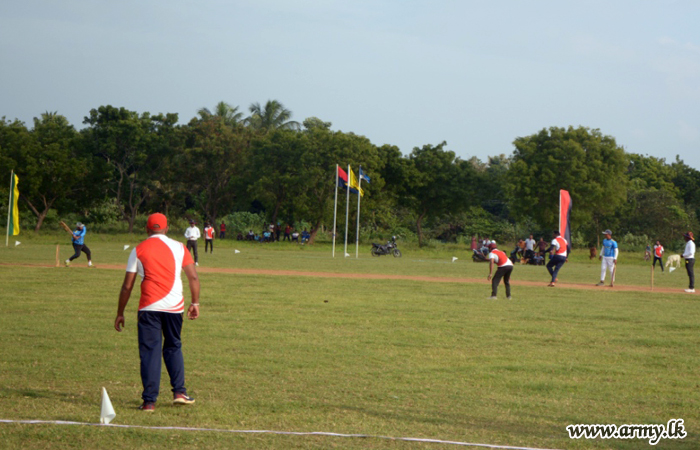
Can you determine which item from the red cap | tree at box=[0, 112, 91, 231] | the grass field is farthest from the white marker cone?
tree at box=[0, 112, 91, 231]

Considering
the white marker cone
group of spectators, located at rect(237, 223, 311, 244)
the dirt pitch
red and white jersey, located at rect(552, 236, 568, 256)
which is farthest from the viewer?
group of spectators, located at rect(237, 223, 311, 244)

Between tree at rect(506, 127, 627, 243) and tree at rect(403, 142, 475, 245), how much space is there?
464 cm

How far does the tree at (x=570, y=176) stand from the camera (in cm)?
5972

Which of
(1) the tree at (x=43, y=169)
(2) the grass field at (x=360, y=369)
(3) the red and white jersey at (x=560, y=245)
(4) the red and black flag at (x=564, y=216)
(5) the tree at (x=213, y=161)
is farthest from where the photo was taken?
(5) the tree at (x=213, y=161)

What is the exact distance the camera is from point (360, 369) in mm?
9180

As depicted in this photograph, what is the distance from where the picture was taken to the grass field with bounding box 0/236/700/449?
6.39 m

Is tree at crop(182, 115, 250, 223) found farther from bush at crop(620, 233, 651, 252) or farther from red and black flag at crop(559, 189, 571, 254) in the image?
red and black flag at crop(559, 189, 571, 254)

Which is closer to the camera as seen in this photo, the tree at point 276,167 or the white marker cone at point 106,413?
the white marker cone at point 106,413

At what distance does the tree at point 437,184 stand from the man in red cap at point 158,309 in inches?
2271

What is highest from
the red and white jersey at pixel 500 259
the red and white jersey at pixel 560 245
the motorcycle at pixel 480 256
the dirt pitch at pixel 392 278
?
the red and white jersey at pixel 560 245

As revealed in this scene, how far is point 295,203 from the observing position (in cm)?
5869

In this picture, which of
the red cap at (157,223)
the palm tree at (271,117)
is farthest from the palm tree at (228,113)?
the red cap at (157,223)

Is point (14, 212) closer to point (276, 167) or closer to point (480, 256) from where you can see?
point (480, 256)

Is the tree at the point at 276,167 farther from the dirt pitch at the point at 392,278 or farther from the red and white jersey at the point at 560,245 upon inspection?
the red and white jersey at the point at 560,245
